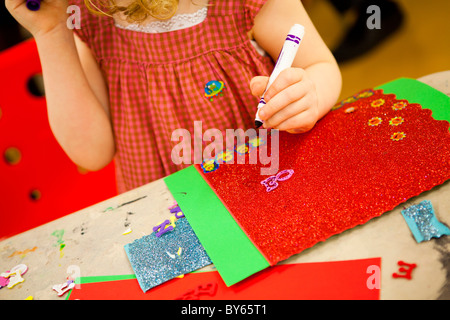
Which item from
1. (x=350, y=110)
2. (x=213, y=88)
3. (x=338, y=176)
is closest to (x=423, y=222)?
(x=338, y=176)

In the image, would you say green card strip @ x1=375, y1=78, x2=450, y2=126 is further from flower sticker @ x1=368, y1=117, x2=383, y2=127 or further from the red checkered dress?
the red checkered dress

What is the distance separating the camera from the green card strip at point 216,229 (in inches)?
14.8

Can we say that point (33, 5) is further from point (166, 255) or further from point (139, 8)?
point (166, 255)

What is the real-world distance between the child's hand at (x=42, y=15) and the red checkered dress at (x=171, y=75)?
0.13ft

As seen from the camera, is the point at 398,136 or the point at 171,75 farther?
the point at 171,75

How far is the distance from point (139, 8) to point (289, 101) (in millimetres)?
276

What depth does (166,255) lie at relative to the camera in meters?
0.41

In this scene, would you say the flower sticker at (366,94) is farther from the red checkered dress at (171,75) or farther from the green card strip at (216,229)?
the green card strip at (216,229)

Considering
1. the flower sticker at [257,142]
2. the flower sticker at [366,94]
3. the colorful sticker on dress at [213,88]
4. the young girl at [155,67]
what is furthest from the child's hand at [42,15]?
the flower sticker at [366,94]

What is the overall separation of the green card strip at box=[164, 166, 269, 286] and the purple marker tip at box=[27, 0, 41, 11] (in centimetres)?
32

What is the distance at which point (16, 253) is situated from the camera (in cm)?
47


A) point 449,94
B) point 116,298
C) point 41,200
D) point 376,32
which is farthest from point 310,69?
point 376,32

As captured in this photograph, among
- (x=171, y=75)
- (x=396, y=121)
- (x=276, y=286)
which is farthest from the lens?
(x=171, y=75)
